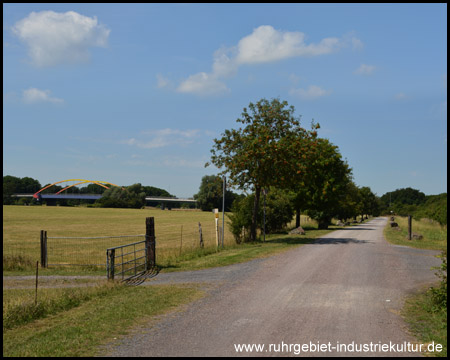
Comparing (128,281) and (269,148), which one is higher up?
(269,148)

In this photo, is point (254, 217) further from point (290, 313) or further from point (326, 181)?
point (290, 313)

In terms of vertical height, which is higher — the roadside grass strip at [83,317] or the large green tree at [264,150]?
the large green tree at [264,150]

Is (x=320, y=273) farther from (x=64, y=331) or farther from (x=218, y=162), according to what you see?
(x=218, y=162)

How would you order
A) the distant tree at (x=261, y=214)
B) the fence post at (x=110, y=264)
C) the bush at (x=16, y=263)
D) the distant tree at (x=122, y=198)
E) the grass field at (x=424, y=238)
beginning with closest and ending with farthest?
the fence post at (x=110, y=264) < the bush at (x=16, y=263) < the grass field at (x=424, y=238) < the distant tree at (x=261, y=214) < the distant tree at (x=122, y=198)

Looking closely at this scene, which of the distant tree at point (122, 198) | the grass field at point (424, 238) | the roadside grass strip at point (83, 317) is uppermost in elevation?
the distant tree at point (122, 198)

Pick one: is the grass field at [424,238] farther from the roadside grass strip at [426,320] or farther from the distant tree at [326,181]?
the distant tree at [326,181]

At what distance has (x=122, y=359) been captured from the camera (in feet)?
21.0

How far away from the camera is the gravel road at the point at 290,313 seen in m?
6.90

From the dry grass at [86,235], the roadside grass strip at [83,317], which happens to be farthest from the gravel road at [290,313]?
the dry grass at [86,235]

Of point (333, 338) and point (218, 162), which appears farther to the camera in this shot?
point (218, 162)

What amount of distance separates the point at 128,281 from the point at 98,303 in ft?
12.8

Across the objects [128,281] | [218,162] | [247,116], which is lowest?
[128,281]

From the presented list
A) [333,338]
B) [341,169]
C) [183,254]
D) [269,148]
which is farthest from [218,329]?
[341,169]

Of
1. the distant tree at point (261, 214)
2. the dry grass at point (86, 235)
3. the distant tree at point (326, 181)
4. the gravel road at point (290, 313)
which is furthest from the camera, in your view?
the distant tree at point (326, 181)
